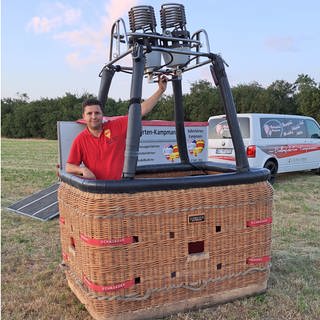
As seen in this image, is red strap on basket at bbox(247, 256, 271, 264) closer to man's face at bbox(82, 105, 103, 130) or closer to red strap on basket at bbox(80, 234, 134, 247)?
red strap on basket at bbox(80, 234, 134, 247)

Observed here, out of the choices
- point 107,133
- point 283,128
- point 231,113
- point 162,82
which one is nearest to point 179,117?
point 162,82

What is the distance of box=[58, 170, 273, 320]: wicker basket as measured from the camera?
2682 millimetres

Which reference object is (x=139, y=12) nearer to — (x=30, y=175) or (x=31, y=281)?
(x=31, y=281)

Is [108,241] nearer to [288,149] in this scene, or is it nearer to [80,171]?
[80,171]

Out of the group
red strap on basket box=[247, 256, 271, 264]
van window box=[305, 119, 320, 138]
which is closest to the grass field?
red strap on basket box=[247, 256, 271, 264]

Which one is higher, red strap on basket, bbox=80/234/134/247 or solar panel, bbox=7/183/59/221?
red strap on basket, bbox=80/234/134/247

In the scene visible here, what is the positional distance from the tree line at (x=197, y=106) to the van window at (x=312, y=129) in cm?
1040

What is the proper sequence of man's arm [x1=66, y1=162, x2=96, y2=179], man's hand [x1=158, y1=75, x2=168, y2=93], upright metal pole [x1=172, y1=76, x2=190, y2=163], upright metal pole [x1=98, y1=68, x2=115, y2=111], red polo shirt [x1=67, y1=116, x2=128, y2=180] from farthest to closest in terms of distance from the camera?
upright metal pole [x1=172, y1=76, x2=190, y2=163] → upright metal pole [x1=98, y1=68, x2=115, y2=111] → man's hand [x1=158, y1=75, x2=168, y2=93] → red polo shirt [x1=67, y1=116, x2=128, y2=180] → man's arm [x1=66, y1=162, x2=96, y2=179]

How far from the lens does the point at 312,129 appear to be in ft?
34.4

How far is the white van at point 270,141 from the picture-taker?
8.69 m

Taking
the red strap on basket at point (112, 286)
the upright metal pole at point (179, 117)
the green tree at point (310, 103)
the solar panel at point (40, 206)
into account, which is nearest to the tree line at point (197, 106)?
the green tree at point (310, 103)

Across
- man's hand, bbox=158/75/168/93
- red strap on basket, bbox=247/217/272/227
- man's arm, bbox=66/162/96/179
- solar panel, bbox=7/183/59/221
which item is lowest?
solar panel, bbox=7/183/59/221

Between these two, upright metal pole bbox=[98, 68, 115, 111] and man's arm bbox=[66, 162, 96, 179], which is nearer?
man's arm bbox=[66, 162, 96, 179]

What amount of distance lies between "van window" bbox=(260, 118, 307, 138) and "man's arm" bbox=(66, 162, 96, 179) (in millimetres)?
6379
